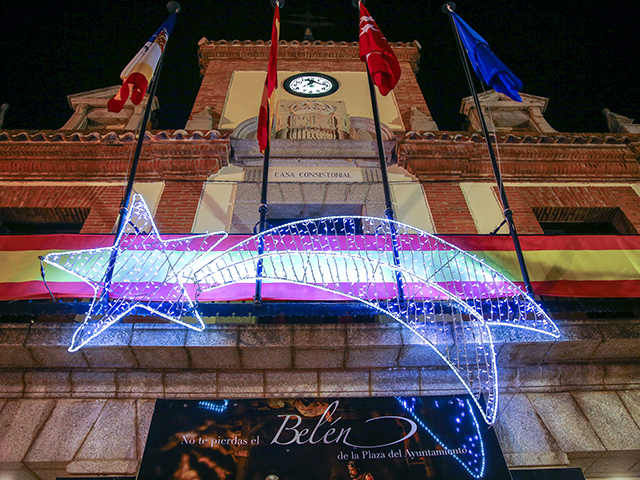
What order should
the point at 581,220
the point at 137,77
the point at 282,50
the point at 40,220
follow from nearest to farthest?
the point at 137,77 < the point at 40,220 < the point at 581,220 < the point at 282,50

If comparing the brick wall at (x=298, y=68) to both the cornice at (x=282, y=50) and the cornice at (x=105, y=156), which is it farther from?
the cornice at (x=105, y=156)

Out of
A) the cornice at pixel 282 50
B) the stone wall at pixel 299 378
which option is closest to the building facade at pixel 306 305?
the stone wall at pixel 299 378

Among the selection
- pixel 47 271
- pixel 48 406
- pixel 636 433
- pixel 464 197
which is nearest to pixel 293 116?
pixel 464 197

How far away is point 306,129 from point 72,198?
514cm

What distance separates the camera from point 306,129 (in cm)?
1073

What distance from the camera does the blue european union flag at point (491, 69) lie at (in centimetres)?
820

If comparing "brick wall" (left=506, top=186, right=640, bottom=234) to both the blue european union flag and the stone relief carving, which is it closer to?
the blue european union flag

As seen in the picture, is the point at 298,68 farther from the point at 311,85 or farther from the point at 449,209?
the point at 449,209

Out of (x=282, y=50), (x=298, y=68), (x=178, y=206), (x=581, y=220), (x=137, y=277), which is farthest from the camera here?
(x=282, y=50)

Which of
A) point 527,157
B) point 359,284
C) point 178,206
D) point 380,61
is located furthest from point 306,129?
point 359,284

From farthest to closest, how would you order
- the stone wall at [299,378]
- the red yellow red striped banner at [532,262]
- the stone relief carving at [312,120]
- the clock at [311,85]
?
the clock at [311,85] → the stone relief carving at [312,120] → the red yellow red striped banner at [532,262] → the stone wall at [299,378]

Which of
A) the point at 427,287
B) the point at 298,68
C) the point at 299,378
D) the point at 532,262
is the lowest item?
the point at 299,378

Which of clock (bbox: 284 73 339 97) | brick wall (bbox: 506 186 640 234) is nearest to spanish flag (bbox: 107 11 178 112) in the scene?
clock (bbox: 284 73 339 97)

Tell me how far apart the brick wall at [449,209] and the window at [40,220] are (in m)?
6.53
